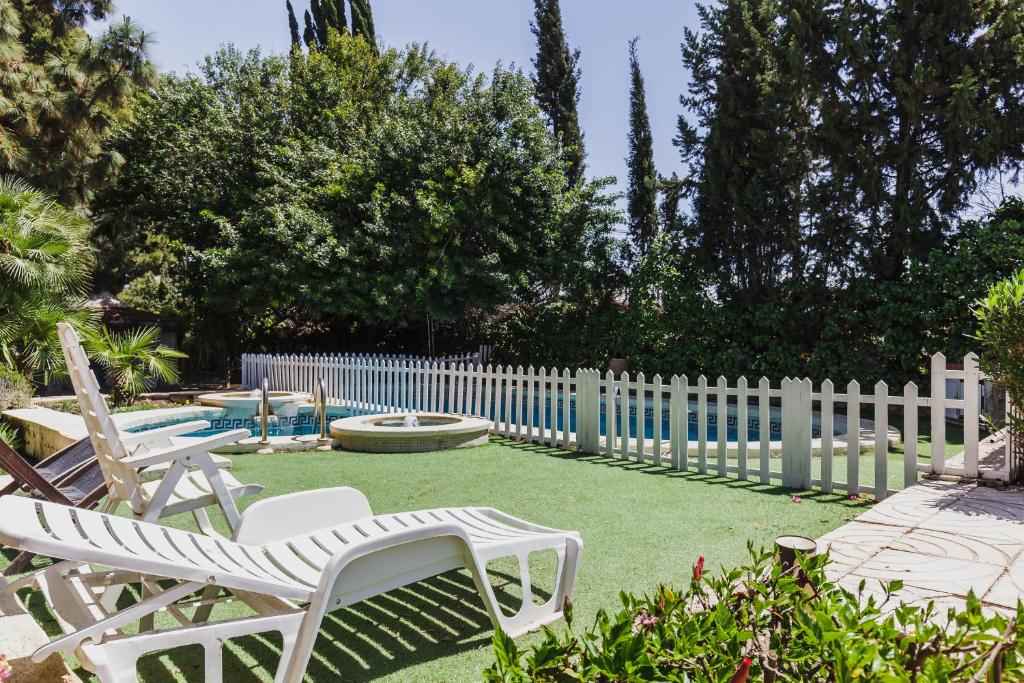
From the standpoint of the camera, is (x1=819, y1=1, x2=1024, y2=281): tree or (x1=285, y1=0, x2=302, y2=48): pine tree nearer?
(x1=819, y1=1, x2=1024, y2=281): tree

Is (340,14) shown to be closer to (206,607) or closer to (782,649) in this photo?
(206,607)

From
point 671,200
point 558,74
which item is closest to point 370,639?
point 671,200

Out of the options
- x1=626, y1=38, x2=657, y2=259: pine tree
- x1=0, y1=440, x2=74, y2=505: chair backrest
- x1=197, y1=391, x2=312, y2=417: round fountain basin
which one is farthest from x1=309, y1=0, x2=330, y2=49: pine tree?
x1=0, y1=440, x2=74, y2=505: chair backrest

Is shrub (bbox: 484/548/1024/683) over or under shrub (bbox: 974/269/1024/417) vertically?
under

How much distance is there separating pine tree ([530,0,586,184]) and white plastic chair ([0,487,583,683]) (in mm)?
20861

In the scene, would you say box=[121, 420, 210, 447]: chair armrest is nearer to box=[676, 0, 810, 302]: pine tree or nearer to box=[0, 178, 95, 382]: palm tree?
box=[0, 178, 95, 382]: palm tree

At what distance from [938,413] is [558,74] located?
2011 cm

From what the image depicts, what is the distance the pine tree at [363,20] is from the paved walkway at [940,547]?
27.1 metres

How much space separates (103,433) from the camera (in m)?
3.05

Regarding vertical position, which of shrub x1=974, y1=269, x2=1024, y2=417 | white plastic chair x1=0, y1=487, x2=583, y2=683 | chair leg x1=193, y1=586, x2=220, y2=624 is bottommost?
chair leg x1=193, y1=586, x2=220, y2=624

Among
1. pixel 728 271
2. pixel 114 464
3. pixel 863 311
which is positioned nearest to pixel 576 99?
pixel 728 271

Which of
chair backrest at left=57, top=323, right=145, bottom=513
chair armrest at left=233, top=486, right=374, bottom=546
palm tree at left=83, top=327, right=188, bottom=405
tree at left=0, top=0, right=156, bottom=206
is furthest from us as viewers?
tree at left=0, top=0, right=156, bottom=206

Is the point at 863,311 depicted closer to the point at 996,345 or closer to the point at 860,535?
the point at 996,345

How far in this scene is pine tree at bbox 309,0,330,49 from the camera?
2716 centimetres
